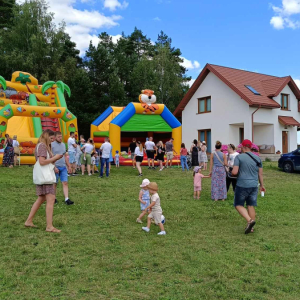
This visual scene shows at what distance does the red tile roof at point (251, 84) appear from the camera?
25.4 meters

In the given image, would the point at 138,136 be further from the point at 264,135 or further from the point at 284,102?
the point at 284,102

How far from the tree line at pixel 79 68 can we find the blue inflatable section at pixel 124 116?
39.6 ft

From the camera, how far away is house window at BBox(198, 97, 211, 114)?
2890cm

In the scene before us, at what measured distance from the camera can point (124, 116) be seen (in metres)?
19.6

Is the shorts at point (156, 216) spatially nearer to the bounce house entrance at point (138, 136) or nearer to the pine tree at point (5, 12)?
the bounce house entrance at point (138, 136)

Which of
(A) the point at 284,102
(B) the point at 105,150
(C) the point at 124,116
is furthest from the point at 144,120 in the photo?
(A) the point at 284,102

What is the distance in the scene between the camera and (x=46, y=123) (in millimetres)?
21719

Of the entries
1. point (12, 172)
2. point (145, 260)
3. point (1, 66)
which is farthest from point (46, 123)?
point (145, 260)

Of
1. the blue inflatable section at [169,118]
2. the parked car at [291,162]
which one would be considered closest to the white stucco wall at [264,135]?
the parked car at [291,162]

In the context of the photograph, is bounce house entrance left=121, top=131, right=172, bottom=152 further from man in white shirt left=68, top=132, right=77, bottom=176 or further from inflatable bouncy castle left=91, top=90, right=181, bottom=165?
man in white shirt left=68, top=132, right=77, bottom=176

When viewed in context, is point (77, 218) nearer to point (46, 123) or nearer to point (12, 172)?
point (12, 172)

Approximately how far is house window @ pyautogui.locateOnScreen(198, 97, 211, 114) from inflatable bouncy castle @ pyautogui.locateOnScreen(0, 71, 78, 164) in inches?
454

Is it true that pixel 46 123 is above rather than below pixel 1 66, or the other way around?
below

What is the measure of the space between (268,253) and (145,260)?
1.74m
